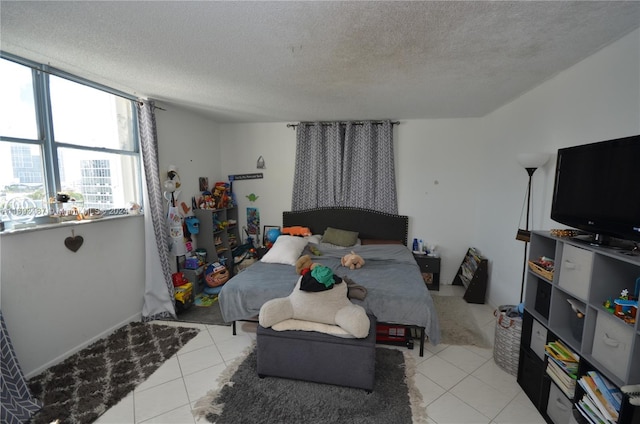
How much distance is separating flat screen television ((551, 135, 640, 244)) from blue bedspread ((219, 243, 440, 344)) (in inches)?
49.2

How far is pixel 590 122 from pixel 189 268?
430 centimetres

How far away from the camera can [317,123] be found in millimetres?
4125

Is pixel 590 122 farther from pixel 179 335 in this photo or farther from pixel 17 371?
pixel 17 371

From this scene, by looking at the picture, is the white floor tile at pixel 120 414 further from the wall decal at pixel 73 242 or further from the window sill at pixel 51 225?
the window sill at pixel 51 225

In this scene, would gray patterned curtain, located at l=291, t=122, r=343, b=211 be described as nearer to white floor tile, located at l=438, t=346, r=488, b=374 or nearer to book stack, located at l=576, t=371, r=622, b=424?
white floor tile, located at l=438, t=346, r=488, b=374

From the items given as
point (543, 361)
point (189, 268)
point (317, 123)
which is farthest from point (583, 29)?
point (189, 268)

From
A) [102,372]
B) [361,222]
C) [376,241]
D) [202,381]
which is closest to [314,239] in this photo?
[361,222]

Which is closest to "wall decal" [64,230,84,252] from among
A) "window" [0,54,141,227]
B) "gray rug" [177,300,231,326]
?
"window" [0,54,141,227]

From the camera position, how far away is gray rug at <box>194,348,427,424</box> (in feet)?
5.77

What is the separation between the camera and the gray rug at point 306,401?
5.77 feet

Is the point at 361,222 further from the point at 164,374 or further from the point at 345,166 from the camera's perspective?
the point at 164,374

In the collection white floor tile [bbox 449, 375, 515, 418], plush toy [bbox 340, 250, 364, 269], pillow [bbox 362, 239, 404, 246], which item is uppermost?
pillow [bbox 362, 239, 404, 246]

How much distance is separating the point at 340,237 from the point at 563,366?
8.55 ft

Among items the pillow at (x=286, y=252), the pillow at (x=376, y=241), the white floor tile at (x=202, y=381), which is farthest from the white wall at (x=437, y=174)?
the white floor tile at (x=202, y=381)
